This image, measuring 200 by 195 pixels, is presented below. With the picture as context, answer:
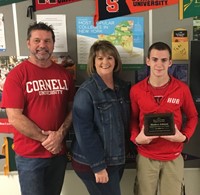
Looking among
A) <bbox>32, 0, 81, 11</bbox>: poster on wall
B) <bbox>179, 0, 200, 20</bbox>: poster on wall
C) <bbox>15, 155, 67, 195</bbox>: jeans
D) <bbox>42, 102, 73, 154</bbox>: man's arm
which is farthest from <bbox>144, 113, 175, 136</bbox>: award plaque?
<bbox>32, 0, 81, 11</bbox>: poster on wall

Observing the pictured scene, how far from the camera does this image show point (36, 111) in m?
1.65

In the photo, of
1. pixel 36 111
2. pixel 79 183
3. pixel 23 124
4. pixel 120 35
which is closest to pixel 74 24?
pixel 120 35

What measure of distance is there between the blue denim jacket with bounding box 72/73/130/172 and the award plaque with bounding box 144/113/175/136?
0.48ft

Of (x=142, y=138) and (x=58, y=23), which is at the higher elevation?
(x=58, y=23)

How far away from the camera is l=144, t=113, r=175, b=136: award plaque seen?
1.59 meters

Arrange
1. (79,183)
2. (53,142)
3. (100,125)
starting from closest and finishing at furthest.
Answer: (100,125) < (53,142) < (79,183)

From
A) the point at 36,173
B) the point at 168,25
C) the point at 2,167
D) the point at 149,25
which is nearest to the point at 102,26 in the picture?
the point at 149,25

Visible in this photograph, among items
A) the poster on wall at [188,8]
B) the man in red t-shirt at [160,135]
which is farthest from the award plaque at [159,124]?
the poster on wall at [188,8]

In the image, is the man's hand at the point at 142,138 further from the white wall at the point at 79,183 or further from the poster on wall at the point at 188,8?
the poster on wall at the point at 188,8

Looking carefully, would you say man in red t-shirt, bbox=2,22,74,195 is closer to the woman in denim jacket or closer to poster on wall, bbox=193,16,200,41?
the woman in denim jacket

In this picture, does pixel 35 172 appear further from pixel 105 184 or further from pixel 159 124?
pixel 159 124

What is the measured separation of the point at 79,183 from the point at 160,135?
92cm

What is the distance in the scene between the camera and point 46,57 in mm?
1694

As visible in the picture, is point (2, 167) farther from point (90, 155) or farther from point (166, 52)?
point (166, 52)
